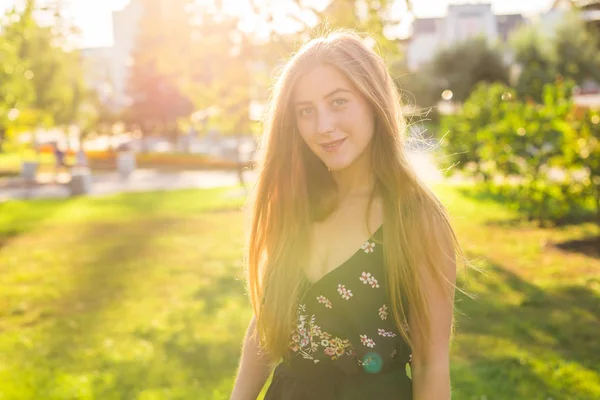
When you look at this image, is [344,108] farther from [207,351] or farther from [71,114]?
[71,114]

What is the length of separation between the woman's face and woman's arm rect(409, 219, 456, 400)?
0.43m

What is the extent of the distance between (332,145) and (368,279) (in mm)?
468

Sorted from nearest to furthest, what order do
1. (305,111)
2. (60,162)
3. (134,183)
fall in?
1. (305,111)
2. (134,183)
3. (60,162)

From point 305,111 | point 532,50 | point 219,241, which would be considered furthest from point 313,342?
point 532,50

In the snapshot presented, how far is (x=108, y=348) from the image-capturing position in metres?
5.98

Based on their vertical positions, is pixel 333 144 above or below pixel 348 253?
above

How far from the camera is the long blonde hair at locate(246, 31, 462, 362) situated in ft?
6.28

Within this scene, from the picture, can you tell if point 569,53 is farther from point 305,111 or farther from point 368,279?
point 368,279

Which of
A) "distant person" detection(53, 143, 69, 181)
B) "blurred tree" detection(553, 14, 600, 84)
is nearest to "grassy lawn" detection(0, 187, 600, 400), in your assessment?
"distant person" detection(53, 143, 69, 181)

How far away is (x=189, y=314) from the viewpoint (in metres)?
7.04

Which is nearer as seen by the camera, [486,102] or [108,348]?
[108,348]

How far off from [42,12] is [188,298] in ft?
28.4

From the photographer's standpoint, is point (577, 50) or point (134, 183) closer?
point (134, 183)

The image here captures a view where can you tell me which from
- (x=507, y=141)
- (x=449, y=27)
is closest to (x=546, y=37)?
(x=449, y=27)
